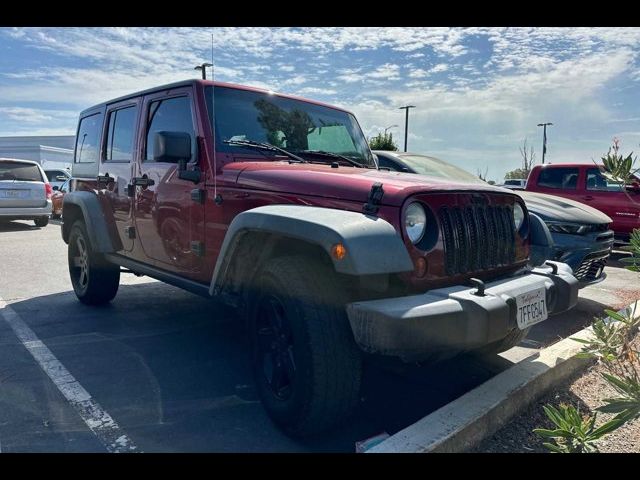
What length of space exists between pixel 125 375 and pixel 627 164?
331 cm

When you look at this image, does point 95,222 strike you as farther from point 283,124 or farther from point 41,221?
point 41,221

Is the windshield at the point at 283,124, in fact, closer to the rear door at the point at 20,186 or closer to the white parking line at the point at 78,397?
the white parking line at the point at 78,397

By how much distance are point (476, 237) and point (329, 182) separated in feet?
2.91

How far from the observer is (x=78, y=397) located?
→ 10.5 ft

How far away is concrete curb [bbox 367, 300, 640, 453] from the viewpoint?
7.46 ft

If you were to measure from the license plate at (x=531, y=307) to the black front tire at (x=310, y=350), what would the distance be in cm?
87

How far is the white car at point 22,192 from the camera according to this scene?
1176 centimetres

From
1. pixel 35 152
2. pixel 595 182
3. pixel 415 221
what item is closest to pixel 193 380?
pixel 415 221

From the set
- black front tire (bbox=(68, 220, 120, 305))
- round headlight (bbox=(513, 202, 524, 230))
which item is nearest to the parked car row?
round headlight (bbox=(513, 202, 524, 230))

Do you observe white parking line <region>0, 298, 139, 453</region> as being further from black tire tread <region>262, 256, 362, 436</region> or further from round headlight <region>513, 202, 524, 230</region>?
round headlight <region>513, 202, 524, 230</region>

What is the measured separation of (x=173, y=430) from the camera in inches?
111

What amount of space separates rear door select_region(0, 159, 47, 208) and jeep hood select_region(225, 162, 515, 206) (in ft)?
34.8
